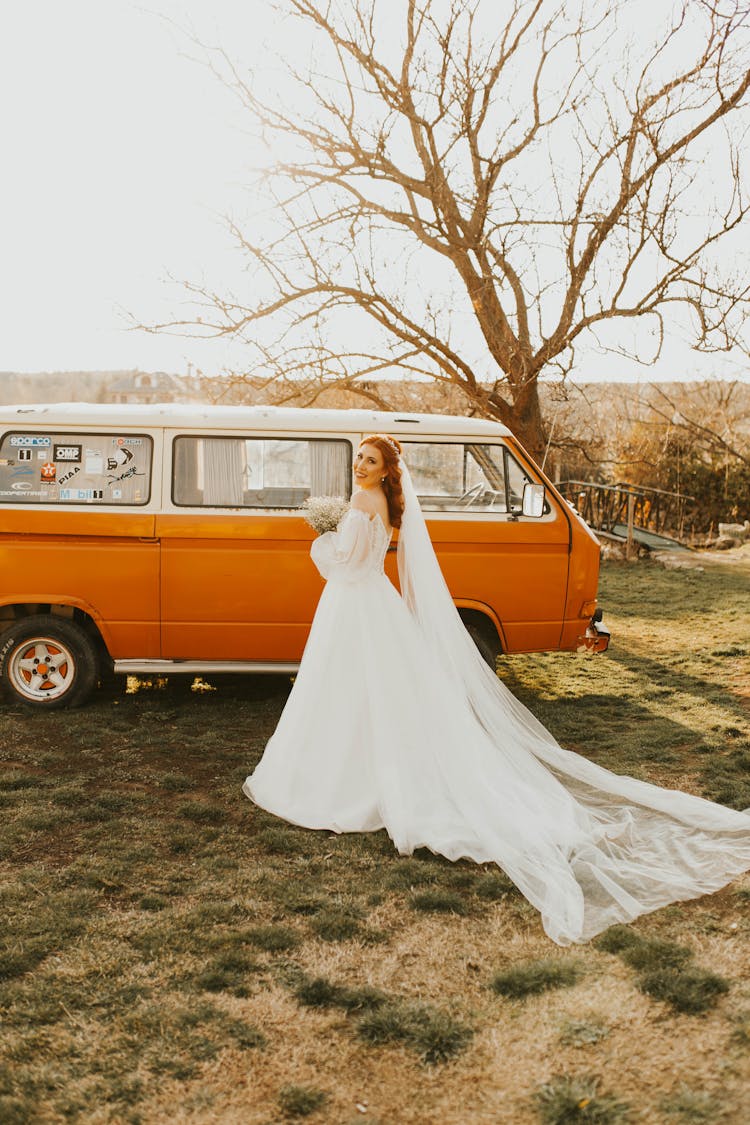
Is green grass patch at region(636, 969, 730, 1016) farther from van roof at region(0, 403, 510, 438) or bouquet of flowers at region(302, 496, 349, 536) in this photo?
van roof at region(0, 403, 510, 438)

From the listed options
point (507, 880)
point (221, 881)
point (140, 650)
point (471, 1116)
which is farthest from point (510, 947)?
point (140, 650)

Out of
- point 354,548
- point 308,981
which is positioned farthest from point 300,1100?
point 354,548

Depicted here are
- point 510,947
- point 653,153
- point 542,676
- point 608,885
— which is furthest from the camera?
point 653,153

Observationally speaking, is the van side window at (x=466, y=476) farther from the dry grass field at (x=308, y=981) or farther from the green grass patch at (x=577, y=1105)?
the green grass patch at (x=577, y=1105)

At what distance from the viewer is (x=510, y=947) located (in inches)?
150

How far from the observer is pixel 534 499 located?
703cm

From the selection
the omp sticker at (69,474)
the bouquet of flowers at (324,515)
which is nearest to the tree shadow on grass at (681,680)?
the bouquet of flowers at (324,515)

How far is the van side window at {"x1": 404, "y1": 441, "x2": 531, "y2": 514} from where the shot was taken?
7.19 metres

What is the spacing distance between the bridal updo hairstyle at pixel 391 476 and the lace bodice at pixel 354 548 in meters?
0.13

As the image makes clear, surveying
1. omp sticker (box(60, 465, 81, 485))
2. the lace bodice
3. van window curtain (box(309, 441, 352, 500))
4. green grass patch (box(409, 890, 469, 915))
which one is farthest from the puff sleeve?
omp sticker (box(60, 465, 81, 485))

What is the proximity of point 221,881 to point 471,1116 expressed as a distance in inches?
74.4

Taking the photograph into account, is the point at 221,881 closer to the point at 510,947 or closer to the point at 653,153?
the point at 510,947

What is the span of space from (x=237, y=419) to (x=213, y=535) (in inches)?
34.7

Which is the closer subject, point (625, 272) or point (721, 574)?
point (625, 272)
